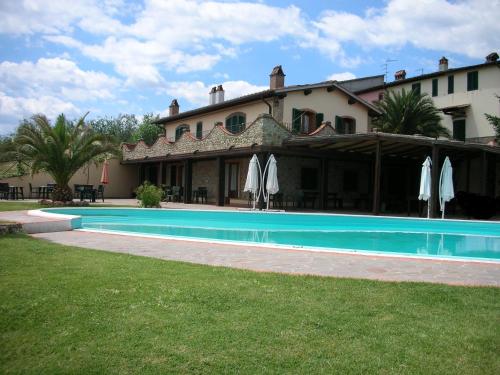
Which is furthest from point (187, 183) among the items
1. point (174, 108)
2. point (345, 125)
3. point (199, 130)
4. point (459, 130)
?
point (459, 130)

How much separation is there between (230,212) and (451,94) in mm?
21804

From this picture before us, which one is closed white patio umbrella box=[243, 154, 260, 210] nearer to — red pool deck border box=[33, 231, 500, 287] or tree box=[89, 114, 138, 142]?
red pool deck border box=[33, 231, 500, 287]

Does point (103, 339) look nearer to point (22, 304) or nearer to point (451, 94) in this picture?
point (22, 304)

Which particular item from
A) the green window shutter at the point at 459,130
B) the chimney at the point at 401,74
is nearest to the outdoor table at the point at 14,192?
the green window shutter at the point at 459,130

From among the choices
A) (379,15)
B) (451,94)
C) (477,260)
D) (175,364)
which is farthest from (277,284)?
(451,94)

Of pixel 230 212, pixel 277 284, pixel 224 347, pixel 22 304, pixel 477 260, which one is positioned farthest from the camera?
pixel 230 212

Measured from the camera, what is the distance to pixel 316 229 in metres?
14.0

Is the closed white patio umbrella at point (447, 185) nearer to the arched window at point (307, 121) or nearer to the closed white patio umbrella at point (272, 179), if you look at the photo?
the closed white patio umbrella at point (272, 179)

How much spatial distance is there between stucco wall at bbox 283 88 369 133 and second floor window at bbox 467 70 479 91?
8.01m

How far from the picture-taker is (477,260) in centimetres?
707

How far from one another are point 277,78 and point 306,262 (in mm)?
18257

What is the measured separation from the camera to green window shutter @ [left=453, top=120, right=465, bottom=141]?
97.9 feet

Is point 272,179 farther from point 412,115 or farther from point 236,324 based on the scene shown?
point 412,115

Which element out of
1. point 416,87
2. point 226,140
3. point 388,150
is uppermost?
point 416,87
